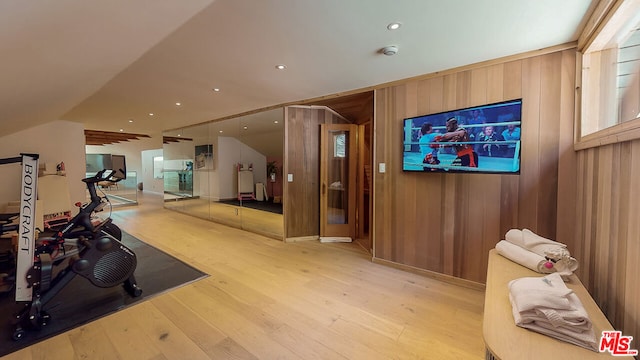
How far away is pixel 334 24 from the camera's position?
1741 mm

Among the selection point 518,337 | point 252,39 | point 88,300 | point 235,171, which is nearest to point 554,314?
point 518,337

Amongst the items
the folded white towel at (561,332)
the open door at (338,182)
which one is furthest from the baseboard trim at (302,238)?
the folded white towel at (561,332)

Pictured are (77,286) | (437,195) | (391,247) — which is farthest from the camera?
(391,247)

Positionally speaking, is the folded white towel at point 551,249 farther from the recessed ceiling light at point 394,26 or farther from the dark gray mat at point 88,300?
the dark gray mat at point 88,300

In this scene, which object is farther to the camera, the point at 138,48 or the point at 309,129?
the point at 309,129

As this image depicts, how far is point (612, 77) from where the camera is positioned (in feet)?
5.45

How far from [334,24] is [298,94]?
179 centimetres

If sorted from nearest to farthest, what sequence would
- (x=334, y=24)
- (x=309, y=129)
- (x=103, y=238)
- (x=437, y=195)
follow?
(x=334, y=24), (x=103, y=238), (x=437, y=195), (x=309, y=129)

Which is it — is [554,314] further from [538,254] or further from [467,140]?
[467,140]

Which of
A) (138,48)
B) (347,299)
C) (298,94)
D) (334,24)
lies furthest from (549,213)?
(138,48)

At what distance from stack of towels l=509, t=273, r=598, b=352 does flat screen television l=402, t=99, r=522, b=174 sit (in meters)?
1.50

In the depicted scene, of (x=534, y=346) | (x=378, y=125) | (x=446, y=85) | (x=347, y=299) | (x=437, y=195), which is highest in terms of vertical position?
(x=446, y=85)

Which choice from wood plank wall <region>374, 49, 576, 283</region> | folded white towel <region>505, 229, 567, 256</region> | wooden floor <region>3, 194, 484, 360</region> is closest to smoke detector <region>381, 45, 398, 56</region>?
wood plank wall <region>374, 49, 576, 283</region>

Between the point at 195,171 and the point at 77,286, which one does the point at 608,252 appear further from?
the point at 195,171
